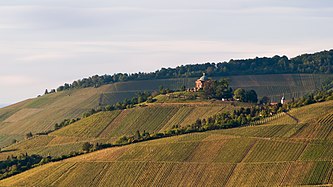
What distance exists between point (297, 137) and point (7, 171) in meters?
44.7

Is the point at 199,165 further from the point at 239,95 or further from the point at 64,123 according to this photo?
the point at 64,123

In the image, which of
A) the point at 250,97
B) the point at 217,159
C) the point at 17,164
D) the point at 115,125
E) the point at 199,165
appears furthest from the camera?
the point at 250,97

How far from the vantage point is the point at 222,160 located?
4274 inches

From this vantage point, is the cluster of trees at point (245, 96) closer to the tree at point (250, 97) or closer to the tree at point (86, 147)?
the tree at point (250, 97)

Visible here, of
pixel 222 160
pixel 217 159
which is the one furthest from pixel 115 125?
pixel 222 160

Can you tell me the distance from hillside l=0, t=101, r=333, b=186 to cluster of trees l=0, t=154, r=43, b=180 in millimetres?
5267

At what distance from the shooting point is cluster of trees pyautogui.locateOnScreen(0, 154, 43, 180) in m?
129

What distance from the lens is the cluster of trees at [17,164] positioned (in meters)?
129

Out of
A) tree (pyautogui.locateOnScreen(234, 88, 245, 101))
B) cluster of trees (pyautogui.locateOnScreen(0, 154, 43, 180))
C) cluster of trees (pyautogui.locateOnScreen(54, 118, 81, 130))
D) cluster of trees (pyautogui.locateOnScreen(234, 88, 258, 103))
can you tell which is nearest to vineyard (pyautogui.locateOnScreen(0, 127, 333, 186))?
cluster of trees (pyautogui.locateOnScreen(0, 154, 43, 180))

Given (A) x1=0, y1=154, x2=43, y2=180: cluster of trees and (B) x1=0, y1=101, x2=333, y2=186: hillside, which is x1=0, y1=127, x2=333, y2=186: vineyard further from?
(A) x1=0, y1=154, x2=43, y2=180: cluster of trees

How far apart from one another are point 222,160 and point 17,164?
38294 mm

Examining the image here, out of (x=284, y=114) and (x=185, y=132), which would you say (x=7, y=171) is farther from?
(x=284, y=114)

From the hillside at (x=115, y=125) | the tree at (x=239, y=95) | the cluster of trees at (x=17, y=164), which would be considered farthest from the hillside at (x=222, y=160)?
the tree at (x=239, y=95)

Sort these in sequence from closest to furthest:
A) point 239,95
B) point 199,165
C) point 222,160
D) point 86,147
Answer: point 222,160 < point 199,165 < point 86,147 < point 239,95
